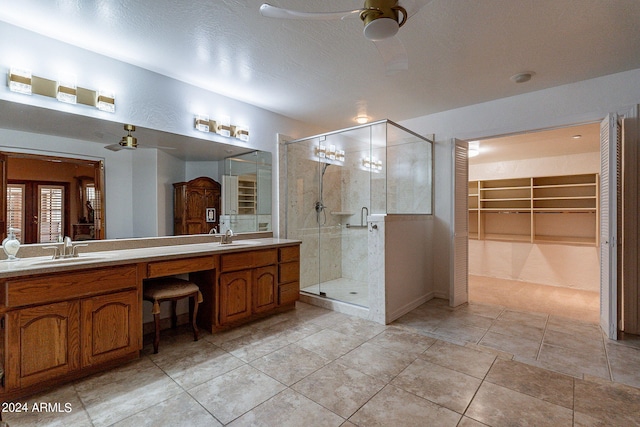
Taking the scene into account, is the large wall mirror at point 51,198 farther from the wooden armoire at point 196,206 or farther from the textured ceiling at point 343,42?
the textured ceiling at point 343,42

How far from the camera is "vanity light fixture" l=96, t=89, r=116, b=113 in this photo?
2486mm

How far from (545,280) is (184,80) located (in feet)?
20.2

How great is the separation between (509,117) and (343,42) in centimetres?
234

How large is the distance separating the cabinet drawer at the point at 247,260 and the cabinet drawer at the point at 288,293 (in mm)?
345

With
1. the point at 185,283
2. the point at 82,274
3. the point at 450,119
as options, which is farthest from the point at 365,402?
the point at 450,119

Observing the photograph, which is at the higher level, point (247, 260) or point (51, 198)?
point (51, 198)

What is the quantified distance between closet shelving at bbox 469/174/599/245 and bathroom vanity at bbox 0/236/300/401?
508 centimetres

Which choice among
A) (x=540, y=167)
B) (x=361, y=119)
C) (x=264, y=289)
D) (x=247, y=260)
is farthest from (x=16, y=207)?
(x=540, y=167)

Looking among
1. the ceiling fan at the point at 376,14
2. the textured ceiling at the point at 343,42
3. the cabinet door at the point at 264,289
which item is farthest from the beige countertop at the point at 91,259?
the ceiling fan at the point at 376,14

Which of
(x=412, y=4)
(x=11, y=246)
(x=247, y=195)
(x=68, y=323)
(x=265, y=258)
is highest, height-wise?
(x=412, y=4)

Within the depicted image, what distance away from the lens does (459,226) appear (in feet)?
12.4

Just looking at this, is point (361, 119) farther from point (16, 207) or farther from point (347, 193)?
point (16, 207)

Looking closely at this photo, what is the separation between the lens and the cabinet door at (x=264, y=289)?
313 cm

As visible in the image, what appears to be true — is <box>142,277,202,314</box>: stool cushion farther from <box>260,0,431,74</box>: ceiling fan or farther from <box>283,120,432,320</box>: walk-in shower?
<box>260,0,431,74</box>: ceiling fan
